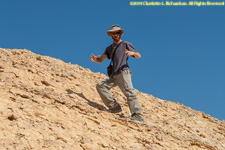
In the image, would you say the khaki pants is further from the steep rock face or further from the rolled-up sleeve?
the rolled-up sleeve

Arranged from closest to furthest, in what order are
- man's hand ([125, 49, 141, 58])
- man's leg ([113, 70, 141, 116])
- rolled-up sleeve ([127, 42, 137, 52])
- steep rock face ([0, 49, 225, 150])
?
steep rock face ([0, 49, 225, 150]) → man's hand ([125, 49, 141, 58]) → man's leg ([113, 70, 141, 116]) → rolled-up sleeve ([127, 42, 137, 52])

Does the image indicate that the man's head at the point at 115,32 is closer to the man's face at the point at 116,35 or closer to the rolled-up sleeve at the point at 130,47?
the man's face at the point at 116,35

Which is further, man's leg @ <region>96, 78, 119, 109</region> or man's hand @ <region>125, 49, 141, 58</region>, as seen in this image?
man's leg @ <region>96, 78, 119, 109</region>

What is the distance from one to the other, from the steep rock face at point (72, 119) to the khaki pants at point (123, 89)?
29 centimetres

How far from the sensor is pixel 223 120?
36.7 ft

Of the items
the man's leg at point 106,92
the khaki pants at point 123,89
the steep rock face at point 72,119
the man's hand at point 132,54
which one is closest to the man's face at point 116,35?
the man's hand at point 132,54

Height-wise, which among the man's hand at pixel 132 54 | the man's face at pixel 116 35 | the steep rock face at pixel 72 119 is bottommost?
the steep rock face at pixel 72 119

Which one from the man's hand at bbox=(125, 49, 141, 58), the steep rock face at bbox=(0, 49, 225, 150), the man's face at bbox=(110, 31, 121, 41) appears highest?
the man's face at bbox=(110, 31, 121, 41)

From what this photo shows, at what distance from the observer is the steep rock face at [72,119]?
510cm

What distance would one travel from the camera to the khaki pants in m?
6.96

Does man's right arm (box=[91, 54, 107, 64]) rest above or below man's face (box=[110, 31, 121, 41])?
below

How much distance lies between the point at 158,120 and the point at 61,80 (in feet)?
10.5

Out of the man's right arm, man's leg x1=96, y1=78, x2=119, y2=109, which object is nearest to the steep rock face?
man's leg x1=96, y1=78, x2=119, y2=109

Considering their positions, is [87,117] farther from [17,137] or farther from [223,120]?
[223,120]
